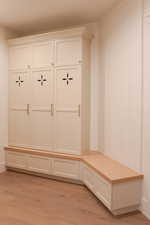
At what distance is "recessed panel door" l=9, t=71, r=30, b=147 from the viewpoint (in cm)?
360

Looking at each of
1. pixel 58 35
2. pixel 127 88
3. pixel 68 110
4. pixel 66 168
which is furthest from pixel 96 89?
pixel 66 168

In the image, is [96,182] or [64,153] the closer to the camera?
[96,182]

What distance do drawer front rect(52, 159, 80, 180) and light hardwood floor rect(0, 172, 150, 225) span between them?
0.15 m

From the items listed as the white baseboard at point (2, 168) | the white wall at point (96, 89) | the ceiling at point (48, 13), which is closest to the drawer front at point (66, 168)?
the white wall at point (96, 89)

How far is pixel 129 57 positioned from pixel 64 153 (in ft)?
5.87

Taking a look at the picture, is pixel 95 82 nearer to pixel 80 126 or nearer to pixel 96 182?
pixel 80 126

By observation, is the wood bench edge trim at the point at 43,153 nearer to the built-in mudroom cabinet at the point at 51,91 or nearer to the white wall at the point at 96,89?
the built-in mudroom cabinet at the point at 51,91

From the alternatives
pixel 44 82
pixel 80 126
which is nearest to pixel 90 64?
pixel 44 82

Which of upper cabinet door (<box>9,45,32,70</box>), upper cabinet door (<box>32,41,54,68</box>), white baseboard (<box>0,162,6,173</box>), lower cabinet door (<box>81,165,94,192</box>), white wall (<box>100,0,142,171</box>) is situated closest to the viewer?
white wall (<box>100,0,142,171</box>)

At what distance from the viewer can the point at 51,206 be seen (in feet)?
8.18

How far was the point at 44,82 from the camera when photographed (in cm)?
343

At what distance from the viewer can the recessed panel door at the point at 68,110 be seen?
3176 millimetres

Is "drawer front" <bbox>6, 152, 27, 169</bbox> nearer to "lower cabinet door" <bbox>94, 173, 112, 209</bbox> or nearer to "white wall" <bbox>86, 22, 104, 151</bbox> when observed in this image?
"white wall" <bbox>86, 22, 104, 151</bbox>

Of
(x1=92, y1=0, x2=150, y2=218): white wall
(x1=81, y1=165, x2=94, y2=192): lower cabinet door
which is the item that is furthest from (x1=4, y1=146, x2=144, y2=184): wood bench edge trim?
(x1=92, y1=0, x2=150, y2=218): white wall
